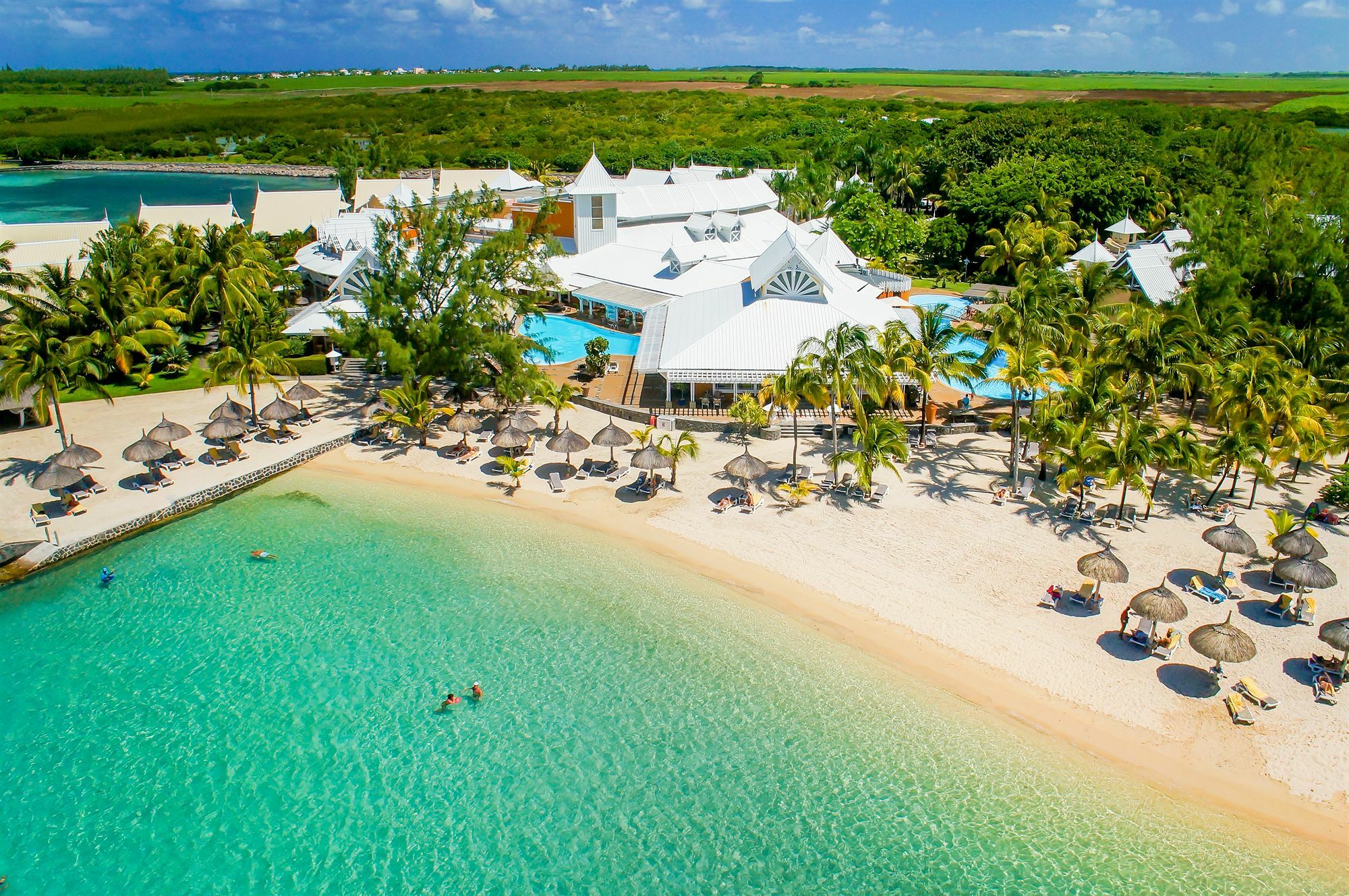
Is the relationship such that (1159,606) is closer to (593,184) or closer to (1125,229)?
(593,184)

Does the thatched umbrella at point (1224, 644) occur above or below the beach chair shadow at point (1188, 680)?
above

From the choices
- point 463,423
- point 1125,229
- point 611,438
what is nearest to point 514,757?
point 611,438

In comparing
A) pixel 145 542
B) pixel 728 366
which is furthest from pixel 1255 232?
pixel 145 542

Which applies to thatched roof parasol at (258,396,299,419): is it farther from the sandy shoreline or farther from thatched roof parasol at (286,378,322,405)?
the sandy shoreline

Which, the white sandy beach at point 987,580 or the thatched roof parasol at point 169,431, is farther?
the thatched roof parasol at point 169,431

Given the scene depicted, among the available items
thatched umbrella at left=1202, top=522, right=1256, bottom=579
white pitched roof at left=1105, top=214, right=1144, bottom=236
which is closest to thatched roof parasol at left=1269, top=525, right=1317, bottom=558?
thatched umbrella at left=1202, top=522, right=1256, bottom=579

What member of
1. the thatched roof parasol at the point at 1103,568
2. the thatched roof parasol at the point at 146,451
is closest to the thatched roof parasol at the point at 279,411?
the thatched roof parasol at the point at 146,451

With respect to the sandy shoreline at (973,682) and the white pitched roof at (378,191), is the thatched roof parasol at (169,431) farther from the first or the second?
the white pitched roof at (378,191)
